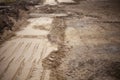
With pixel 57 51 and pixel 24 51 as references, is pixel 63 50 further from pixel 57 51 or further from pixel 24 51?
pixel 24 51

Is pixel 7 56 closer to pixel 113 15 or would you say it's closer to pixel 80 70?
pixel 80 70

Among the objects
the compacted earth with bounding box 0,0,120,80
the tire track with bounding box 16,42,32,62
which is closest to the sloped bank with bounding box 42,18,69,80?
the compacted earth with bounding box 0,0,120,80

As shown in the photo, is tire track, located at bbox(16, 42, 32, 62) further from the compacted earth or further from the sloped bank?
the sloped bank

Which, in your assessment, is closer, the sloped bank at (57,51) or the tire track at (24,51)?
the sloped bank at (57,51)

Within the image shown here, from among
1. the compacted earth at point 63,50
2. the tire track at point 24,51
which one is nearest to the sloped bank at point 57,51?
the compacted earth at point 63,50

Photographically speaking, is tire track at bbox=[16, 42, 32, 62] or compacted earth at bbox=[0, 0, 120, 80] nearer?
compacted earth at bbox=[0, 0, 120, 80]

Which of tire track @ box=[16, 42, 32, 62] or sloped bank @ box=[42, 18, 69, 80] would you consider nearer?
sloped bank @ box=[42, 18, 69, 80]

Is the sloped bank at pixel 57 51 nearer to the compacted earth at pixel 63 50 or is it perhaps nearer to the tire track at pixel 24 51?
the compacted earth at pixel 63 50

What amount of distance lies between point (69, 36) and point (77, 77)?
5.94 feet

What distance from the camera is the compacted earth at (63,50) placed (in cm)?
283

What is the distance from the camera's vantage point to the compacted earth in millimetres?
2830

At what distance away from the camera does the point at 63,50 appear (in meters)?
3.63

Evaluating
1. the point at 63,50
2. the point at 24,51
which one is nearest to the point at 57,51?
the point at 63,50

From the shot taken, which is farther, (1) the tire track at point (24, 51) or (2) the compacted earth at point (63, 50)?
(1) the tire track at point (24, 51)
